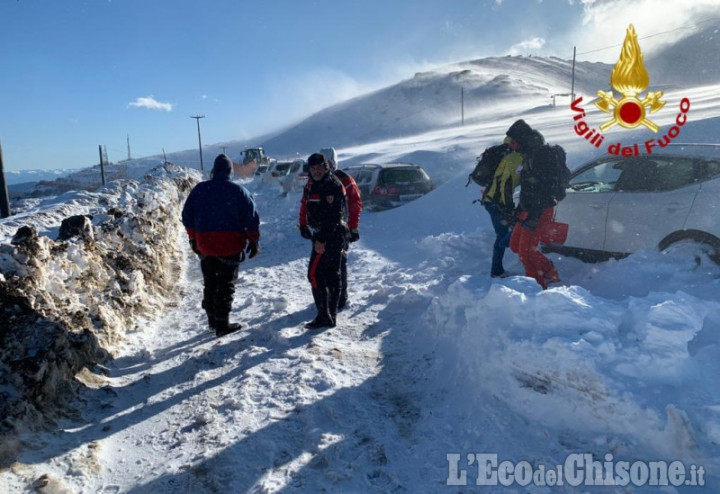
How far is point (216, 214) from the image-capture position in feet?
15.4

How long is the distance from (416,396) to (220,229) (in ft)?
8.59

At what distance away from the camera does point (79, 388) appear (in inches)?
137

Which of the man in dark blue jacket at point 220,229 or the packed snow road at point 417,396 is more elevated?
the man in dark blue jacket at point 220,229

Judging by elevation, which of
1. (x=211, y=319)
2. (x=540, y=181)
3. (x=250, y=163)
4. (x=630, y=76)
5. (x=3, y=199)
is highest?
(x=250, y=163)

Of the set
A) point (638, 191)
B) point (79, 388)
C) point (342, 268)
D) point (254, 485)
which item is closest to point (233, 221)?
point (342, 268)

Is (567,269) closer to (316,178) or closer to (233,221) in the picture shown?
(316,178)

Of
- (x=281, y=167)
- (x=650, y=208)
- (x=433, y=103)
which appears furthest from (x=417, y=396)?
(x=433, y=103)

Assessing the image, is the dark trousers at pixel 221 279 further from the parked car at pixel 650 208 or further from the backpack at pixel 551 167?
the parked car at pixel 650 208

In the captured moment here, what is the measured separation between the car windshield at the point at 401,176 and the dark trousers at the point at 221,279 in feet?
27.4

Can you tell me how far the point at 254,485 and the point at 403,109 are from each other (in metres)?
107

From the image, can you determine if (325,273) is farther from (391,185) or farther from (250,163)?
(250,163)

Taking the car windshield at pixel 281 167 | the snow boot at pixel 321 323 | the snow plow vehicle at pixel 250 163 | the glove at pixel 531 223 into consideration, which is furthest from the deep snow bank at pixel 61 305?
the snow plow vehicle at pixel 250 163

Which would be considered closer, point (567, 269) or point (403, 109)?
point (567, 269)

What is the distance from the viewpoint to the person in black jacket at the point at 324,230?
4789mm
